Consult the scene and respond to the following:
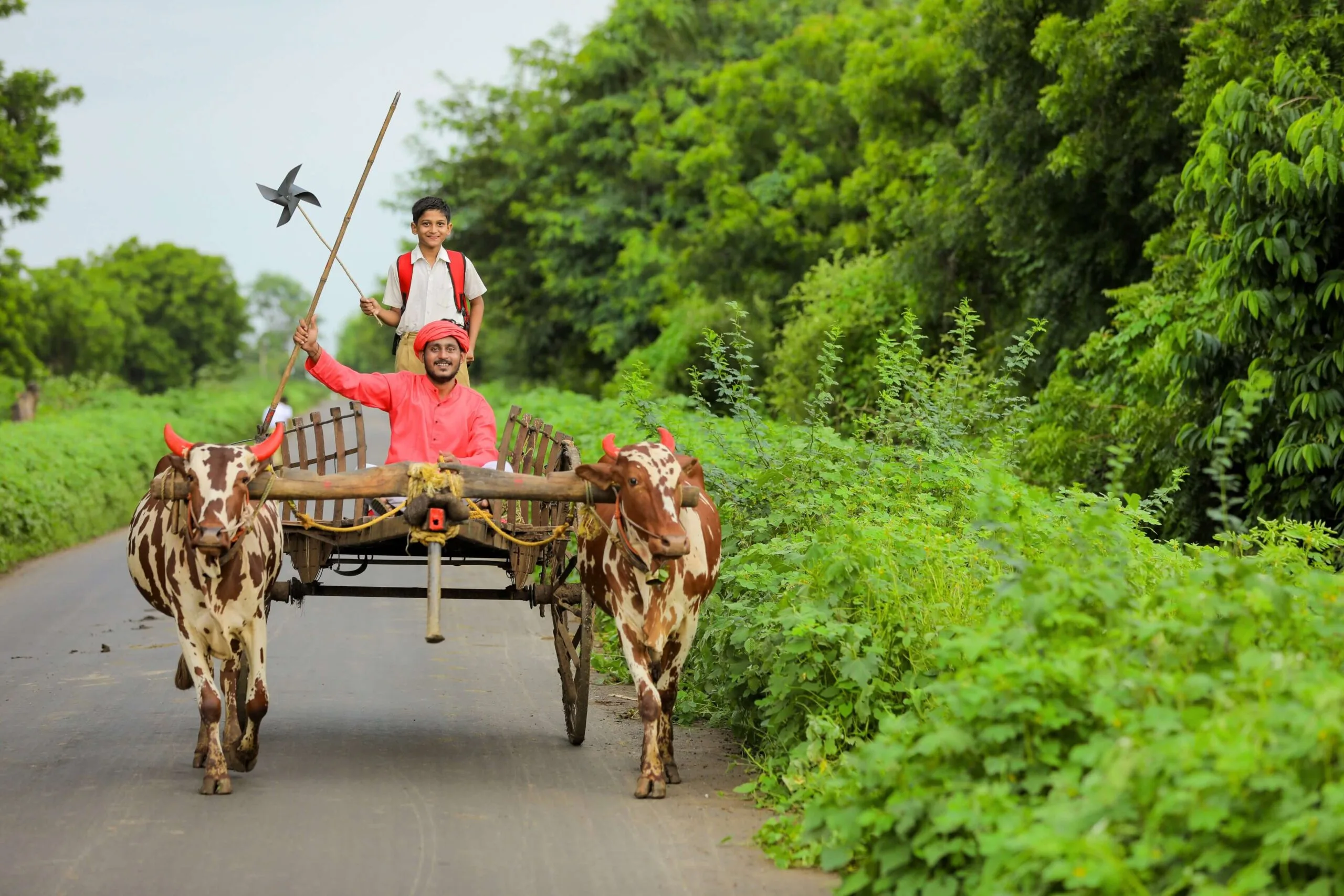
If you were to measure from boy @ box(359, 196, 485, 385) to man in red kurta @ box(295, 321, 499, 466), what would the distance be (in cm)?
85

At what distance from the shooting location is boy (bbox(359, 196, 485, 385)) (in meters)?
9.52

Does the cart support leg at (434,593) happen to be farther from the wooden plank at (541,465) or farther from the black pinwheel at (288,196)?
the black pinwheel at (288,196)

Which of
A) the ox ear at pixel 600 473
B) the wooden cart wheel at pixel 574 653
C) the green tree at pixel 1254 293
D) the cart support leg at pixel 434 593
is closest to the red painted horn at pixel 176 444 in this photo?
the cart support leg at pixel 434 593

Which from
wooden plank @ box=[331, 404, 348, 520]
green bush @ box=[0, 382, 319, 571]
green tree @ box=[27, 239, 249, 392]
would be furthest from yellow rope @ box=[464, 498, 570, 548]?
green tree @ box=[27, 239, 249, 392]

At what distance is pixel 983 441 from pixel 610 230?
27.3 meters

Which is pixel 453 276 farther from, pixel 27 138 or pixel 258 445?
pixel 27 138

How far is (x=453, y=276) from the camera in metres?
9.67

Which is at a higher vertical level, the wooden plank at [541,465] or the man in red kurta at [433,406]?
the man in red kurta at [433,406]


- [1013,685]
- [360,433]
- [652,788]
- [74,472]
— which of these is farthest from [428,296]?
[74,472]

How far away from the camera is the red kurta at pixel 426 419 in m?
8.44

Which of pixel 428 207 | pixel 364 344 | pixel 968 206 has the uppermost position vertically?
pixel 968 206

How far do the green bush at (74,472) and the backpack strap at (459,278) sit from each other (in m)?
9.11

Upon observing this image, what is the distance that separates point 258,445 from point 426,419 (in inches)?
61.4

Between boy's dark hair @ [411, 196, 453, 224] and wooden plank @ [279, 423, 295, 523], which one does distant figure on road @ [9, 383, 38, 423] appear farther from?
wooden plank @ [279, 423, 295, 523]
